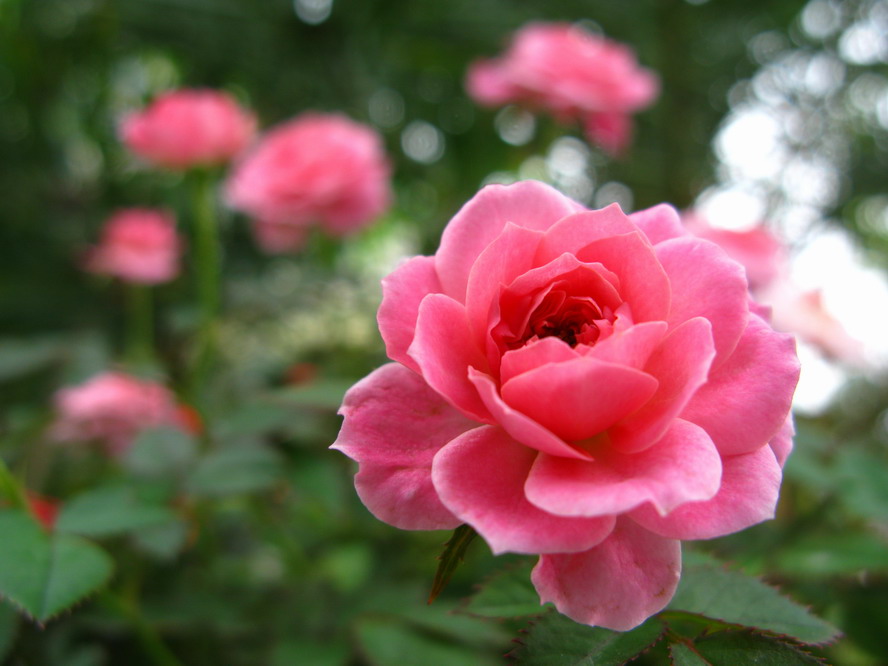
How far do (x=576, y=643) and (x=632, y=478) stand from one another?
7 centimetres

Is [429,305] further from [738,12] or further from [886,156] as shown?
[886,156]

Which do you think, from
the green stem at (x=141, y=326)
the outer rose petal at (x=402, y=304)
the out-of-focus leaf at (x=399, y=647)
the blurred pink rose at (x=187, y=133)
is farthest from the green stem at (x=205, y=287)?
the outer rose petal at (x=402, y=304)

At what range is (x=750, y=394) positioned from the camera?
0.85 feet

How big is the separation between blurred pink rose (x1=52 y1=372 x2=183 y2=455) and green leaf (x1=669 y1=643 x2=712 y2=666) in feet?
1.74

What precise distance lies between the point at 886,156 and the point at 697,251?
6.96ft

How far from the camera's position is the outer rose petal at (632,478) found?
0.73 ft

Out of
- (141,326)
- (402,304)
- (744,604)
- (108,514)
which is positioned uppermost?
(402,304)

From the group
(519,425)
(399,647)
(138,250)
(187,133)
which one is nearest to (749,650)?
(519,425)

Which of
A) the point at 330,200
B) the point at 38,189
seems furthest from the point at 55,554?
the point at 38,189

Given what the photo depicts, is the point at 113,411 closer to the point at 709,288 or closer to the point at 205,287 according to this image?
the point at 205,287

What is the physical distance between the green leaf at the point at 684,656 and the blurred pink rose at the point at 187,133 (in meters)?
0.83

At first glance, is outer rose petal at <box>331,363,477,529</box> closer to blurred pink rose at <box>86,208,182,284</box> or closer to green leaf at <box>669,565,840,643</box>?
green leaf at <box>669,565,840,643</box>

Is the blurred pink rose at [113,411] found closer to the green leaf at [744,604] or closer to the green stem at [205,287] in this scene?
the green stem at [205,287]

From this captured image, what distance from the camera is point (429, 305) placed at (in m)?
0.26
